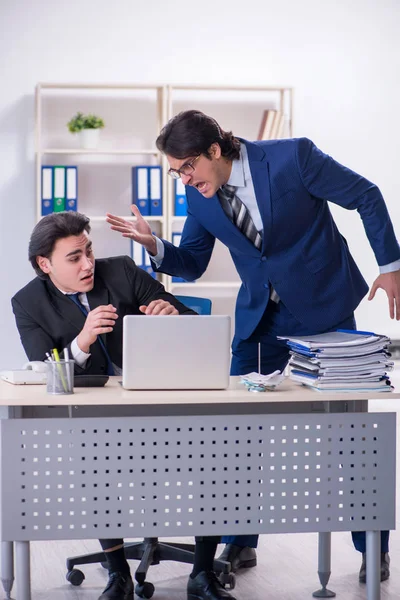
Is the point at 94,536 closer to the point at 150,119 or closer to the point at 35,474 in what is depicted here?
the point at 35,474

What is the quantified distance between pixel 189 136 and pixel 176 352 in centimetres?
72

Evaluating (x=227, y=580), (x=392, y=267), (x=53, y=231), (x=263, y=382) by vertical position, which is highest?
(x=53, y=231)

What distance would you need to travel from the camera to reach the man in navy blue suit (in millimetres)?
2609

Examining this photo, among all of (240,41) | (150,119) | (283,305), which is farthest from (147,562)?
(240,41)

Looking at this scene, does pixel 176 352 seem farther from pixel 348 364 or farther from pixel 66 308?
pixel 66 308

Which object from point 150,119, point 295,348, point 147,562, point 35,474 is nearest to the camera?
point 35,474

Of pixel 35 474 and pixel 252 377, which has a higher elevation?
pixel 252 377

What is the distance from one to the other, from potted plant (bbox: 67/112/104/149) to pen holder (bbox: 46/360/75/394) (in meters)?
3.48

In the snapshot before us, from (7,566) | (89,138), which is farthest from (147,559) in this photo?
(89,138)

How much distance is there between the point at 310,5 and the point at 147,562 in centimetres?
427

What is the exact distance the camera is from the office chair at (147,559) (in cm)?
263

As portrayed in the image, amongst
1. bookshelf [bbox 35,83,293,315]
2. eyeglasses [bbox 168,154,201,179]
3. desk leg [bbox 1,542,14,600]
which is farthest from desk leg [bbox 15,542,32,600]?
bookshelf [bbox 35,83,293,315]

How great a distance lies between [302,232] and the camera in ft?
8.96

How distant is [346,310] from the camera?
277 cm
